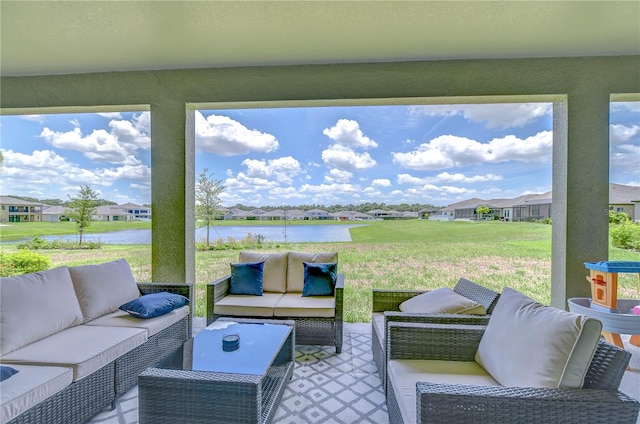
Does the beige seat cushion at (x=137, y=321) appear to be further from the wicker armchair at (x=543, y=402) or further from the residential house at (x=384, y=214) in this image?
the residential house at (x=384, y=214)

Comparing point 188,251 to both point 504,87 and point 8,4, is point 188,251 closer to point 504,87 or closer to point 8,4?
point 8,4

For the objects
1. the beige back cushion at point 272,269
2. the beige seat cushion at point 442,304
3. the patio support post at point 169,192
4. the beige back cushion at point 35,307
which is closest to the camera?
the beige back cushion at point 35,307

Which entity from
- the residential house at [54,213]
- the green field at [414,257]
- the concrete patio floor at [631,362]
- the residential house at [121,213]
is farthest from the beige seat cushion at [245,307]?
the residential house at [54,213]

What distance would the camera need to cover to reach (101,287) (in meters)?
2.45

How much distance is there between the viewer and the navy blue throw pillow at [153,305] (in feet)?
7.70

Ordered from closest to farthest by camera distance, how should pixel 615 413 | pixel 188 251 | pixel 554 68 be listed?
pixel 615 413
pixel 554 68
pixel 188 251

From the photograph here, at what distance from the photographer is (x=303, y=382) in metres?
2.27

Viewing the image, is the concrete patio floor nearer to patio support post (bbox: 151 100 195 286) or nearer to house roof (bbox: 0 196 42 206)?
patio support post (bbox: 151 100 195 286)

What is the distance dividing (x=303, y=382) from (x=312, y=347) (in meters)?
0.62

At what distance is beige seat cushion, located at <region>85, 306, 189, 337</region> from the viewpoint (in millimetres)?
2236

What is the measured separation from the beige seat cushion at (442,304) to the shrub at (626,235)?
226 centimetres

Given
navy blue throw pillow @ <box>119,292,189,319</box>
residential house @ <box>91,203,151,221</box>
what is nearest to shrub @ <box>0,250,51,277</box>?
residential house @ <box>91,203,151,221</box>

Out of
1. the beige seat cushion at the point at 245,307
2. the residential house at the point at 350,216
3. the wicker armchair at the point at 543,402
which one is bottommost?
the beige seat cushion at the point at 245,307

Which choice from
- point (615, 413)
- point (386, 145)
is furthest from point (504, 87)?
point (615, 413)
